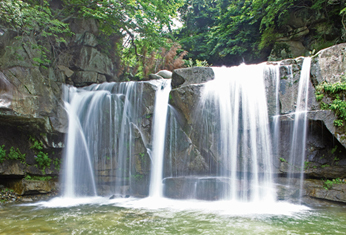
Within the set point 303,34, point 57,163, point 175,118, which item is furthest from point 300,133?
point 57,163

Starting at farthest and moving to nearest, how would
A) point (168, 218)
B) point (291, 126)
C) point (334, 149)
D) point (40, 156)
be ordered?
point (40, 156), point (291, 126), point (334, 149), point (168, 218)

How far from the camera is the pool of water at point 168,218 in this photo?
19.2ft

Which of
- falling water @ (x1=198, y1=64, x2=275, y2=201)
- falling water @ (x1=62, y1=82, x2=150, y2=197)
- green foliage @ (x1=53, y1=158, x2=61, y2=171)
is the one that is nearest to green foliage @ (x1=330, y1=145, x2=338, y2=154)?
falling water @ (x1=198, y1=64, x2=275, y2=201)

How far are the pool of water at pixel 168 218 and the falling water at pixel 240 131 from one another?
31.4 inches

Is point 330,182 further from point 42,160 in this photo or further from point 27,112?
point 27,112

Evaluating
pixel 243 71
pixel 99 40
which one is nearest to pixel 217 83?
pixel 243 71

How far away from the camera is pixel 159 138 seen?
10.5 metres

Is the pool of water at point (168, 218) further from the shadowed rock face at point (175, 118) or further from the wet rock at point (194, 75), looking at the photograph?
the wet rock at point (194, 75)

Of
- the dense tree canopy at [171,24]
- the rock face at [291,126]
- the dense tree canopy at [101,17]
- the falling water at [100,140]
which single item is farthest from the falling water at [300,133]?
the dense tree canopy at [101,17]

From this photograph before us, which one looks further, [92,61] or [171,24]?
[171,24]

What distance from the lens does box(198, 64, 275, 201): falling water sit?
358 inches

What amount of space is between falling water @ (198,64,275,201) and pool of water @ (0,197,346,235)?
80 cm

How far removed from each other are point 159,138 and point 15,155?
5911mm

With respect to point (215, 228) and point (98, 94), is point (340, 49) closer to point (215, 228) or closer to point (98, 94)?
point (215, 228)
